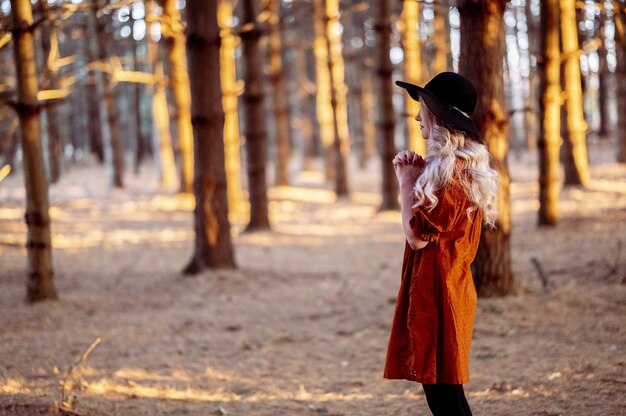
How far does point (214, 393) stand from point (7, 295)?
4462 millimetres

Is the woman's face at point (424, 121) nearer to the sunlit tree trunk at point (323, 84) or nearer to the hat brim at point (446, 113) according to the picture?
the hat brim at point (446, 113)

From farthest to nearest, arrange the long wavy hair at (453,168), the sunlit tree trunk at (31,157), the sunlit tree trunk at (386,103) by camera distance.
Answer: the sunlit tree trunk at (386,103)
the sunlit tree trunk at (31,157)
the long wavy hair at (453,168)

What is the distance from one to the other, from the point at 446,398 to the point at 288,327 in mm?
4400

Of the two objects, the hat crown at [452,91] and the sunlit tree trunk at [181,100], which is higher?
the sunlit tree trunk at [181,100]

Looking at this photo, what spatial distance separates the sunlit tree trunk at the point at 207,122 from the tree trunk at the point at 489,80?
3947mm

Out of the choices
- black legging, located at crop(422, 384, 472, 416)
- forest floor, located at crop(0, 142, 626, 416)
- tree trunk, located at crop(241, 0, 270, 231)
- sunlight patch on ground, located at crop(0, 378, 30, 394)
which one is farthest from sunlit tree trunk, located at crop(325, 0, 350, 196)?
black legging, located at crop(422, 384, 472, 416)

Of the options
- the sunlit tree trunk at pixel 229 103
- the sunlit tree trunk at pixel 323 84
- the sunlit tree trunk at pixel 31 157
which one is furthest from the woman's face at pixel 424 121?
the sunlit tree trunk at pixel 323 84

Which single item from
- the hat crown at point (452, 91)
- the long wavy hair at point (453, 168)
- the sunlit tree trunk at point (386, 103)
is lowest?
the long wavy hair at point (453, 168)

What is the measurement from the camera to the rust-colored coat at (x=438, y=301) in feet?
10.7

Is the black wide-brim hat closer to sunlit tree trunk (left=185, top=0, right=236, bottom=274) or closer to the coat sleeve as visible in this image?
the coat sleeve

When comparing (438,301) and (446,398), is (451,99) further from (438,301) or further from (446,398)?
(446,398)

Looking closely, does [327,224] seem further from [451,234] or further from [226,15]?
[451,234]

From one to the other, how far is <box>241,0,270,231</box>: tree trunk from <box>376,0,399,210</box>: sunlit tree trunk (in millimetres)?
3314

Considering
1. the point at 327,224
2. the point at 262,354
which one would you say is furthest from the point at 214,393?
the point at 327,224
